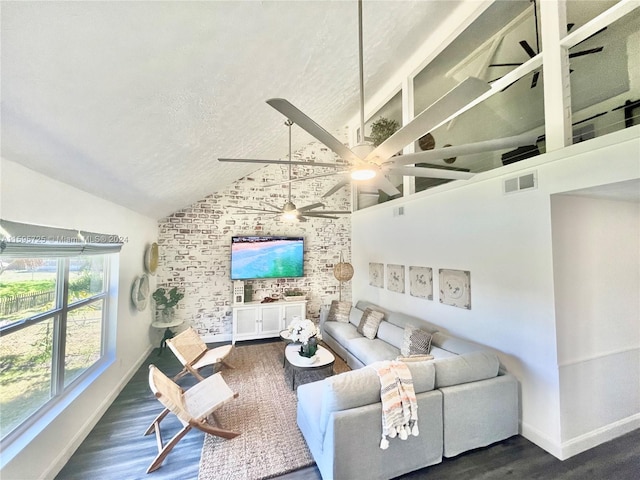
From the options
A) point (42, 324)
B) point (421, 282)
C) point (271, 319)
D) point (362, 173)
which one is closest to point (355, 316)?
point (421, 282)

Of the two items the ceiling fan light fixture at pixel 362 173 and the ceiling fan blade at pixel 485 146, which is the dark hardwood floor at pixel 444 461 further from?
the ceiling fan blade at pixel 485 146

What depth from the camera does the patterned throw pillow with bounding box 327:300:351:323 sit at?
4969mm

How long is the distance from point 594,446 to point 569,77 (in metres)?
3.43

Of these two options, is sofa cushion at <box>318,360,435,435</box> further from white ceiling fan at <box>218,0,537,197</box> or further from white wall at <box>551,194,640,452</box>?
white ceiling fan at <box>218,0,537,197</box>

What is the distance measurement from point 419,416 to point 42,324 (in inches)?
127

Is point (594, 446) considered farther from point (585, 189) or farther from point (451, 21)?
point (451, 21)

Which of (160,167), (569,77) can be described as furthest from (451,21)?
(160,167)

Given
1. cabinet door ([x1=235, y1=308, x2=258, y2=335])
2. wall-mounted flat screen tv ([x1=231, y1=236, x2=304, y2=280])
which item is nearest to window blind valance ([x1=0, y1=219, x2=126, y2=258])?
wall-mounted flat screen tv ([x1=231, y1=236, x2=304, y2=280])

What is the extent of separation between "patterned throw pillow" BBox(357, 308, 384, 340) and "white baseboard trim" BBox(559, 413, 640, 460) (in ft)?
7.57

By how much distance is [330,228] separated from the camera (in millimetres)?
6121

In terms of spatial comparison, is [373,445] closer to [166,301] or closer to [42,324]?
[42,324]

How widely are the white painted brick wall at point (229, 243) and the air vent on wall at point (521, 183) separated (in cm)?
377

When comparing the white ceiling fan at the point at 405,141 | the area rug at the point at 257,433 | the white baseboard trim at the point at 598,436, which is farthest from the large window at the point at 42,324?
the white baseboard trim at the point at 598,436

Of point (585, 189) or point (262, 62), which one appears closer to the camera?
point (262, 62)
